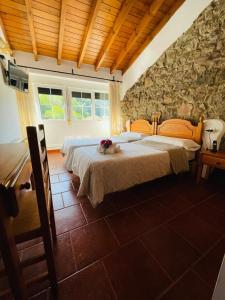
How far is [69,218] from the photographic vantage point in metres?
1.63

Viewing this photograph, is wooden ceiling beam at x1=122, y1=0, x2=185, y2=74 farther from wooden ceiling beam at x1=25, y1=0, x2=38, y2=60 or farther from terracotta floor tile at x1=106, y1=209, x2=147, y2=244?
terracotta floor tile at x1=106, y1=209, x2=147, y2=244

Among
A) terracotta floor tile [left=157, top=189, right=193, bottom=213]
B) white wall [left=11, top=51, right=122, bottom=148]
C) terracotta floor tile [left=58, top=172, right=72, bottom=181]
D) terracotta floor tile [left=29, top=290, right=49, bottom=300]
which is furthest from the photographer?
white wall [left=11, top=51, right=122, bottom=148]

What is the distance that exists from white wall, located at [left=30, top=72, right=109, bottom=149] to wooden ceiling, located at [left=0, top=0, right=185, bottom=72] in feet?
2.01

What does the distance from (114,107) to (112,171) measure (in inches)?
151

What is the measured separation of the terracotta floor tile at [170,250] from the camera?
1097 mm

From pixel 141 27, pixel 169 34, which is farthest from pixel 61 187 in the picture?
pixel 169 34

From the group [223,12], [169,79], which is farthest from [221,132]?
[223,12]

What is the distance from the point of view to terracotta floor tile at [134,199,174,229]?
1.56 metres

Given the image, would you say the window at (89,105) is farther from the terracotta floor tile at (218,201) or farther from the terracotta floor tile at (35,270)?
the terracotta floor tile at (218,201)

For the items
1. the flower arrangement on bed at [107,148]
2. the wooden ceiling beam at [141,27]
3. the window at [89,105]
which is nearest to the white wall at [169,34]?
the wooden ceiling beam at [141,27]

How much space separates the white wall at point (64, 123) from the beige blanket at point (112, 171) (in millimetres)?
2857

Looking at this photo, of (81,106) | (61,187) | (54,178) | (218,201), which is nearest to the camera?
(218,201)

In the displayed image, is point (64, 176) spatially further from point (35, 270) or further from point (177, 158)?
point (177, 158)

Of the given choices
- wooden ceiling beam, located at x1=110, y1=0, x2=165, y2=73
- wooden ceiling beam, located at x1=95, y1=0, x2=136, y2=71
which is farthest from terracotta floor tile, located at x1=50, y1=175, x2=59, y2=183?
wooden ceiling beam, located at x1=110, y1=0, x2=165, y2=73
